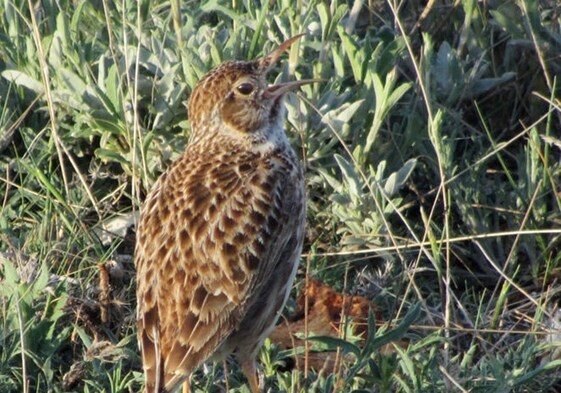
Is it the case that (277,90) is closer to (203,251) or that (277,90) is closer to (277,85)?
(277,85)

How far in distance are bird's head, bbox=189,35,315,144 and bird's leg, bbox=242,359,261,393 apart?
116cm

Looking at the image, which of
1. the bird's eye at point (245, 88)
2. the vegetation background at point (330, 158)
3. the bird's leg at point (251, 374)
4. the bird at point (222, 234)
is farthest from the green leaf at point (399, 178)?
the bird's leg at point (251, 374)

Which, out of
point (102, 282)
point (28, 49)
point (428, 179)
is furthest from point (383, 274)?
point (28, 49)

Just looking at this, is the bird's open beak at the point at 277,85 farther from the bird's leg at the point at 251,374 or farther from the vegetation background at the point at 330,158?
the bird's leg at the point at 251,374

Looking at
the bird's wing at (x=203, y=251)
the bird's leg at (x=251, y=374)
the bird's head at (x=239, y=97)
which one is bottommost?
the bird's leg at (x=251, y=374)

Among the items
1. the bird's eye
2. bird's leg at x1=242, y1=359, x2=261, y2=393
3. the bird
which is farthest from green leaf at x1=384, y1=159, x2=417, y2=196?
bird's leg at x1=242, y1=359, x2=261, y2=393

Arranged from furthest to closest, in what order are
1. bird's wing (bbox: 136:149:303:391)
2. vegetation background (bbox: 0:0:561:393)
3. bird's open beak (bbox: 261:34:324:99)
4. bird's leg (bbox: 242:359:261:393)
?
bird's open beak (bbox: 261:34:324:99) → vegetation background (bbox: 0:0:561:393) → bird's leg (bbox: 242:359:261:393) → bird's wing (bbox: 136:149:303:391)

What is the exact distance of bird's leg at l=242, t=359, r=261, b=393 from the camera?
5.92 meters

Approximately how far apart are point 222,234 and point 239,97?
0.88 meters

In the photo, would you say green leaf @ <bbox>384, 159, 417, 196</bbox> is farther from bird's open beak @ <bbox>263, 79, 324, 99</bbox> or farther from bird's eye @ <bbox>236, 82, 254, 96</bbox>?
bird's eye @ <bbox>236, 82, 254, 96</bbox>

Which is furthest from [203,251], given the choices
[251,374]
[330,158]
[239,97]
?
[330,158]

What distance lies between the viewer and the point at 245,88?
21.3 feet

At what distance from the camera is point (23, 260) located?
648 centimetres

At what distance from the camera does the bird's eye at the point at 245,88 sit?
6492 millimetres
